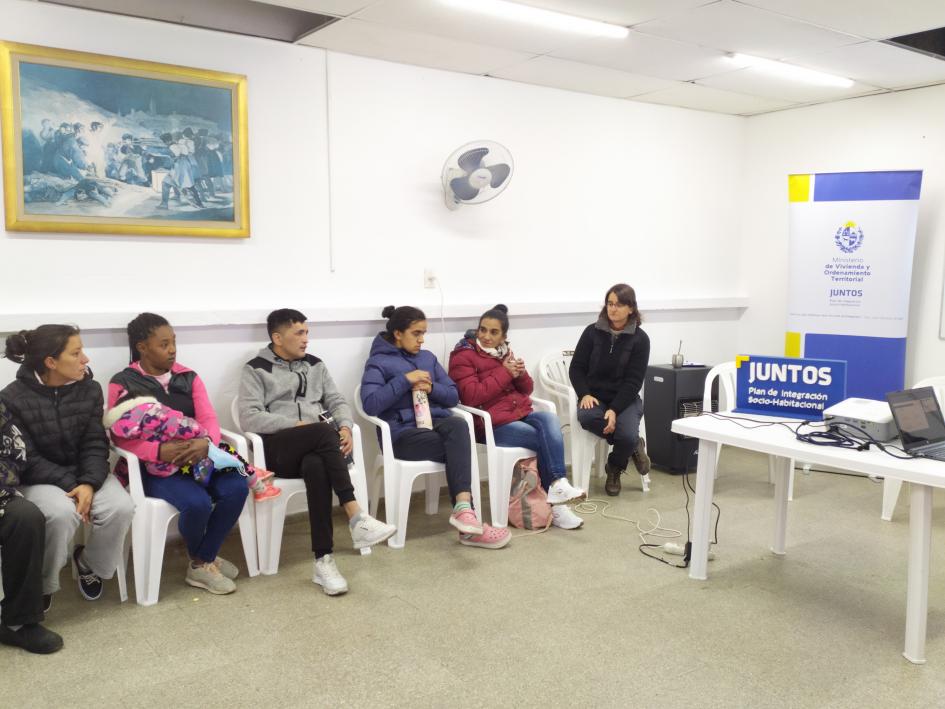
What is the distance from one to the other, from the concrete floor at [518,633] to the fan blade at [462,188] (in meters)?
1.76

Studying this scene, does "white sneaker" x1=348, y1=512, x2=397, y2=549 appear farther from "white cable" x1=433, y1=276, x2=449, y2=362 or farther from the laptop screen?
the laptop screen

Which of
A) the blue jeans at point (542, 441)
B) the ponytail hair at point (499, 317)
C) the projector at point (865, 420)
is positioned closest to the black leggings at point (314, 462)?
the blue jeans at point (542, 441)

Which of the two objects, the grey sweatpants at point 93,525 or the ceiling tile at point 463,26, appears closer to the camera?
the grey sweatpants at point 93,525

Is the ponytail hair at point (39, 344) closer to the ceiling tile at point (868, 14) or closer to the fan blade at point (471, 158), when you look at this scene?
the fan blade at point (471, 158)

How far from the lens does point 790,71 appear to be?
Answer: 4.62 meters

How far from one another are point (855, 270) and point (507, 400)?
2468mm

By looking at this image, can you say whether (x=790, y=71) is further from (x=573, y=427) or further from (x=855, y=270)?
(x=573, y=427)

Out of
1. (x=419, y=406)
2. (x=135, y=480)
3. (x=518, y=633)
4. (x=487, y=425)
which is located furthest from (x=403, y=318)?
(x=518, y=633)

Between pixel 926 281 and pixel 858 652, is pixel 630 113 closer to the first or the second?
pixel 926 281

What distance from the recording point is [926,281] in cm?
507

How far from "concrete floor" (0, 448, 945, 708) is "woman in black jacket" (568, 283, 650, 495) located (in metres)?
0.74

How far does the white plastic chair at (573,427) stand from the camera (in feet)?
14.9

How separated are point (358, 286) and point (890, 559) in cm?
278

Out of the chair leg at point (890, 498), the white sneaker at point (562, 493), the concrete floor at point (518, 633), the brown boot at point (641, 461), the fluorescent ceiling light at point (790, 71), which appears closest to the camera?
the concrete floor at point (518, 633)
